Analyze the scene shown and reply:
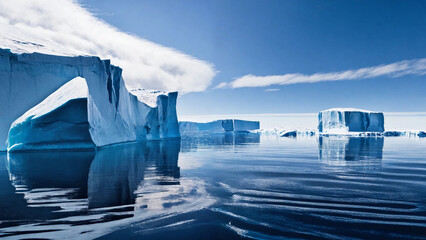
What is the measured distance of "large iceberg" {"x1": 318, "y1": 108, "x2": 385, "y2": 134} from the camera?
5377 cm

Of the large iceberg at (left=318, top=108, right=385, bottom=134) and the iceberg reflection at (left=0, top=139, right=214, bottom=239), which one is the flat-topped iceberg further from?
the iceberg reflection at (left=0, top=139, right=214, bottom=239)

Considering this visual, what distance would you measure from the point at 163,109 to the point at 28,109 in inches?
864

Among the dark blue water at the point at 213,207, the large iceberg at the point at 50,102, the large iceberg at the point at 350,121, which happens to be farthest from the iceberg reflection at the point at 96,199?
the large iceberg at the point at 350,121

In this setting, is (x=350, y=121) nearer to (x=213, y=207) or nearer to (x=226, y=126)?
(x=226, y=126)

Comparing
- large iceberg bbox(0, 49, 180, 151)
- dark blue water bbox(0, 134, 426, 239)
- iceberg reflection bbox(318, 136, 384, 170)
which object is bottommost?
iceberg reflection bbox(318, 136, 384, 170)

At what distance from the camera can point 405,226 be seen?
3111 mm

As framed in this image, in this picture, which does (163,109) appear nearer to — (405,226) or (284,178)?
(284,178)

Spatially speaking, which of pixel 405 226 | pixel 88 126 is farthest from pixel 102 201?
pixel 88 126

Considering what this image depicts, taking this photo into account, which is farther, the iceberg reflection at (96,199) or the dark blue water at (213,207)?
the iceberg reflection at (96,199)

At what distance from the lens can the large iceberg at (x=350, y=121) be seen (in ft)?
176

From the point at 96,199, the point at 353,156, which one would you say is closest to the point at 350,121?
the point at 353,156

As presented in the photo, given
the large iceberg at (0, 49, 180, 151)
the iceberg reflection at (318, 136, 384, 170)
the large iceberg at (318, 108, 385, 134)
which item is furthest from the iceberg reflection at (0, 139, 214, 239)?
the large iceberg at (318, 108, 385, 134)

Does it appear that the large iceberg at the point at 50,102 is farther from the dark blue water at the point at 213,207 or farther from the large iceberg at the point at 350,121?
the large iceberg at the point at 350,121

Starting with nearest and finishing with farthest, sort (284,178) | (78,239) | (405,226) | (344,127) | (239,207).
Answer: (78,239) → (405,226) → (239,207) → (284,178) → (344,127)
